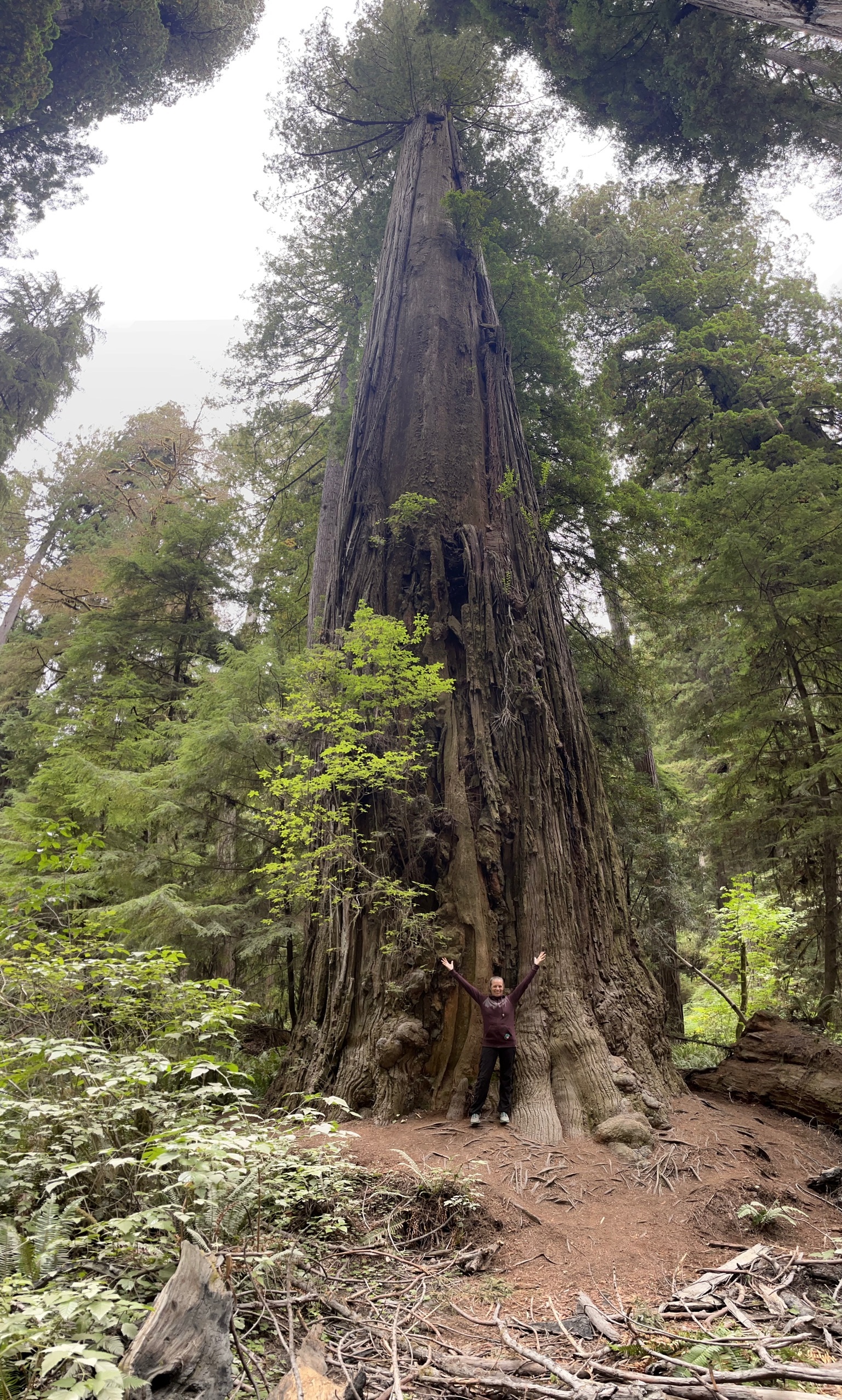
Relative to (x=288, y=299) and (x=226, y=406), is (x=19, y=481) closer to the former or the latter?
(x=226, y=406)

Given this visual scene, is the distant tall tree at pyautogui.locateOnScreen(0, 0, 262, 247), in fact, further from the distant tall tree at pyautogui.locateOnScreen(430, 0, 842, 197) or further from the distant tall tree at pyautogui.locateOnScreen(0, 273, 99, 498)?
the distant tall tree at pyautogui.locateOnScreen(430, 0, 842, 197)

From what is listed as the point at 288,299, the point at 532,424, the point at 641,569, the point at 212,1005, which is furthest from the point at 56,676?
the point at 212,1005

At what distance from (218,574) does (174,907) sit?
6951 mm

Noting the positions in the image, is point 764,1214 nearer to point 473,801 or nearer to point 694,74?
point 473,801

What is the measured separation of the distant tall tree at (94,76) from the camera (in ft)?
38.0

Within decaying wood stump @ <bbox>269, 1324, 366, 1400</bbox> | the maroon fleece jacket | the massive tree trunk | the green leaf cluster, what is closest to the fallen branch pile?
decaying wood stump @ <bbox>269, 1324, 366, 1400</bbox>

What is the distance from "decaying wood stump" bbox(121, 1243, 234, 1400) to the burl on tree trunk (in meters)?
3.41

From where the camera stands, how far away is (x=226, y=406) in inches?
522

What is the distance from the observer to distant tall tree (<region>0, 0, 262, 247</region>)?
11586 mm

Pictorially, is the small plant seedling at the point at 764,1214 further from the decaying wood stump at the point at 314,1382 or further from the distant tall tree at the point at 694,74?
the distant tall tree at the point at 694,74

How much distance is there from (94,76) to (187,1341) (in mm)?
17278

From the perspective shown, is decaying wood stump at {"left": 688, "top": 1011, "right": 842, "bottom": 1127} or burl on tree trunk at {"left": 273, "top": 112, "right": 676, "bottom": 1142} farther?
decaying wood stump at {"left": 688, "top": 1011, "right": 842, "bottom": 1127}

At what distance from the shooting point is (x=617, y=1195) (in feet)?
13.4

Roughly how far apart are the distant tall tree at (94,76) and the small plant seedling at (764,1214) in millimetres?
15392
